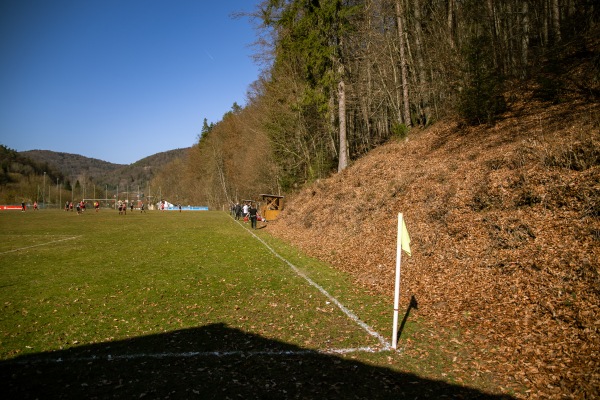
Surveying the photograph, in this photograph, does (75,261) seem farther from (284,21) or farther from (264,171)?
(264,171)

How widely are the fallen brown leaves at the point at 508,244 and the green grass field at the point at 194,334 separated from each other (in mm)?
1128

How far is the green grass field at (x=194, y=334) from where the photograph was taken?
4598mm

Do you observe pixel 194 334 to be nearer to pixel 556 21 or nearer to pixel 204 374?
pixel 204 374

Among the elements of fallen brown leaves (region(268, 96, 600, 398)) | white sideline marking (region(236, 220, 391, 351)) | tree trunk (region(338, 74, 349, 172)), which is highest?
tree trunk (region(338, 74, 349, 172))

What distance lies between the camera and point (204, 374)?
16.0ft

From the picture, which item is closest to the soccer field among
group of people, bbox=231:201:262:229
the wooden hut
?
group of people, bbox=231:201:262:229

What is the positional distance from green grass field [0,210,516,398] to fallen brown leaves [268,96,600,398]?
1.13 metres

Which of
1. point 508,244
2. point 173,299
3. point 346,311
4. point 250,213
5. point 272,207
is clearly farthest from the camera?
point 272,207

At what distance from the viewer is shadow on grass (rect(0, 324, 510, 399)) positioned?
Result: 4387mm

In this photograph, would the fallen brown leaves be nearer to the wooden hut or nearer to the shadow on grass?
the shadow on grass

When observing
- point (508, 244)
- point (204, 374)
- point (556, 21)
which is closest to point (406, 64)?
point (556, 21)

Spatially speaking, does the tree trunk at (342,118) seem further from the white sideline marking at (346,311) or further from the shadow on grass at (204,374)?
the shadow on grass at (204,374)

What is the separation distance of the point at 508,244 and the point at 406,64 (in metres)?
17.4

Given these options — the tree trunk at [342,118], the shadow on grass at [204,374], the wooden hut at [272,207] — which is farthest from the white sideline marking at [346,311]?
the wooden hut at [272,207]
